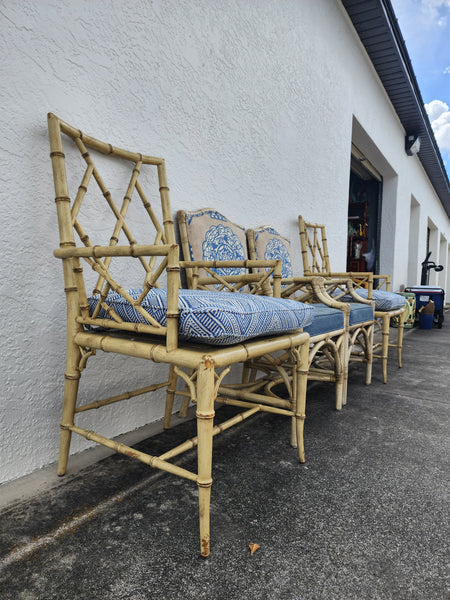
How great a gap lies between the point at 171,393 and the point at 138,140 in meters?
1.02

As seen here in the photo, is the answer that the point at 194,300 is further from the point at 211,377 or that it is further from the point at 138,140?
the point at 138,140

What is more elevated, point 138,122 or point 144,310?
point 138,122

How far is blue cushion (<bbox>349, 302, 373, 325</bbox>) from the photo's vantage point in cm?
188

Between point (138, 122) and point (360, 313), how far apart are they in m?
1.45

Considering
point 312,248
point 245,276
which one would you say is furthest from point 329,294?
point 245,276

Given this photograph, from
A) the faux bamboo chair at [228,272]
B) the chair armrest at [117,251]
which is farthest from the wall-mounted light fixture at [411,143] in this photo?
the chair armrest at [117,251]

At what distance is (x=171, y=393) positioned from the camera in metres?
1.42

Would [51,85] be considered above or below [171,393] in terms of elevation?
above

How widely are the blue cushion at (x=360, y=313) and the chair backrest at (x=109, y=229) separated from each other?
1.00 m

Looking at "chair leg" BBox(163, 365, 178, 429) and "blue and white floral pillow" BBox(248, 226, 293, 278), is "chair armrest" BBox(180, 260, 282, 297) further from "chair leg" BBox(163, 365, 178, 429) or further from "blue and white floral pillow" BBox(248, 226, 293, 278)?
"blue and white floral pillow" BBox(248, 226, 293, 278)

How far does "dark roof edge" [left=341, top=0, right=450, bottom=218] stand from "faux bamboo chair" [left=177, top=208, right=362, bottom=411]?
2.97 meters

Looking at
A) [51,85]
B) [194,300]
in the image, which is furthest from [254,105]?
[194,300]

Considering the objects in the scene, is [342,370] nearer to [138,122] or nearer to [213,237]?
[213,237]

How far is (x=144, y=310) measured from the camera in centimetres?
88
